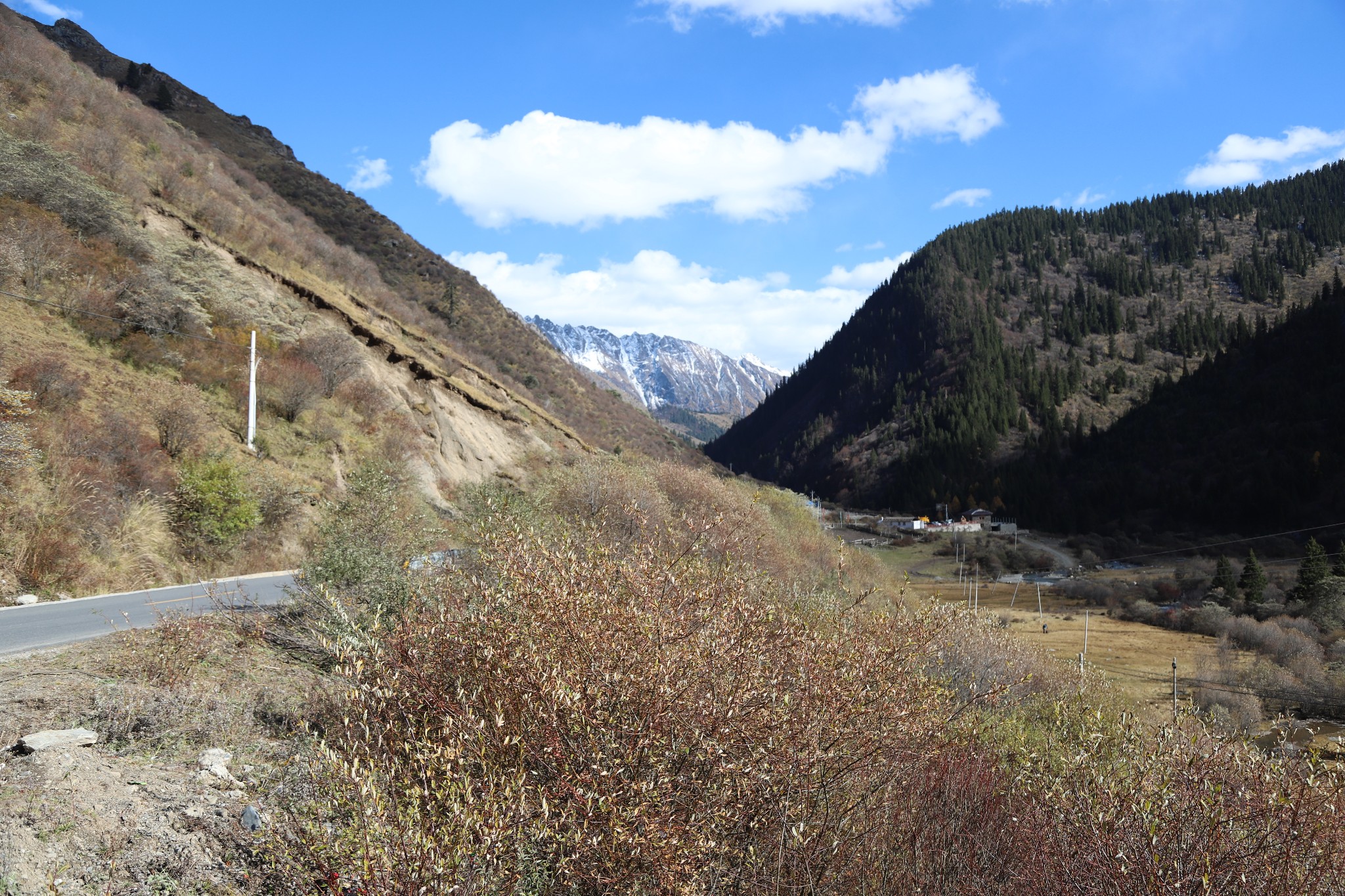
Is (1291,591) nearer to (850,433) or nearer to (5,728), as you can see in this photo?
(5,728)

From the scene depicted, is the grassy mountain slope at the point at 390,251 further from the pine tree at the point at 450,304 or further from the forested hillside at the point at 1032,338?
the forested hillside at the point at 1032,338

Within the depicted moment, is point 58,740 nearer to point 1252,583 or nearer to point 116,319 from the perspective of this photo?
point 116,319

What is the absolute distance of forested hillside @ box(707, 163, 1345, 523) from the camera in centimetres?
11706

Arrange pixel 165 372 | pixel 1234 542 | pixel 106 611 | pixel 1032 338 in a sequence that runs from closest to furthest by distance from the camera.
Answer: pixel 106 611
pixel 165 372
pixel 1234 542
pixel 1032 338

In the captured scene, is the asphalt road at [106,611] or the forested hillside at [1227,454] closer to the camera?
Result: the asphalt road at [106,611]

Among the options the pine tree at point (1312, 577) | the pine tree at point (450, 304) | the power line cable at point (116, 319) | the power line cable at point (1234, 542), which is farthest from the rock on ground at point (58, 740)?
the power line cable at point (1234, 542)

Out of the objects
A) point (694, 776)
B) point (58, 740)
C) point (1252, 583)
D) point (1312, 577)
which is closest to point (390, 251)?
point (58, 740)

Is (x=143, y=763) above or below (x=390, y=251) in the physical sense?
below

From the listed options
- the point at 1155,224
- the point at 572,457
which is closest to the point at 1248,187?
the point at 1155,224

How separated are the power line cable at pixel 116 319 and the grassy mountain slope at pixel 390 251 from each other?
82.5ft

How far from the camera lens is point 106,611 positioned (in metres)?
9.80

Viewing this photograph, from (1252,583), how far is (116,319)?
61.2m

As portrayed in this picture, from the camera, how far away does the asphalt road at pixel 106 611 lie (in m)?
7.89

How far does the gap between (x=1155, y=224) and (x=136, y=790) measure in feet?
690
